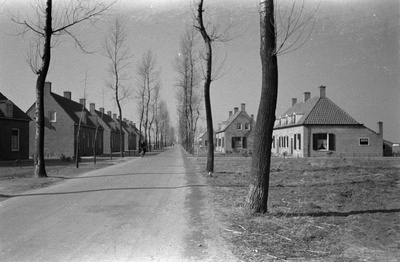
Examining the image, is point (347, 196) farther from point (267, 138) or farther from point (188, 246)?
point (188, 246)

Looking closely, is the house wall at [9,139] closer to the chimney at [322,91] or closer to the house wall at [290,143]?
the house wall at [290,143]

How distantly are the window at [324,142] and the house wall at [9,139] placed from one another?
90.8ft

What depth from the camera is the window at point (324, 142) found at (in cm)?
3459

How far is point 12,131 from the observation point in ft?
91.4

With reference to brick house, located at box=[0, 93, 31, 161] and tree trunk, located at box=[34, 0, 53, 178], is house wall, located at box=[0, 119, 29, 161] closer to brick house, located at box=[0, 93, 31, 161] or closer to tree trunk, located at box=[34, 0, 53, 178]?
brick house, located at box=[0, 93, 31, 161]

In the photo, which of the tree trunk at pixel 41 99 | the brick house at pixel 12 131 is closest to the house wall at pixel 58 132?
the brick house at pixel 12 131

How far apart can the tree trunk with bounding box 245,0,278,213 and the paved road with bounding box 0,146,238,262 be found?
3.54ft

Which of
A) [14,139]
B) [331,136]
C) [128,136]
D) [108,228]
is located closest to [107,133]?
[128,136]

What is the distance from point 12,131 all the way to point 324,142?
2946cm

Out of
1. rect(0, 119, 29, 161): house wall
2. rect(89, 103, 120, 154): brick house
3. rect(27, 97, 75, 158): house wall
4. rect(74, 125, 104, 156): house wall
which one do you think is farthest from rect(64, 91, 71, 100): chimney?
rect(0, 119, 29, 161): house wall

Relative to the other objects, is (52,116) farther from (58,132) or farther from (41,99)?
(41,99)

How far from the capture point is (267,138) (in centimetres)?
688

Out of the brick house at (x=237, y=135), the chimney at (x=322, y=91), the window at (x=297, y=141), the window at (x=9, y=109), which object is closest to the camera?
the window at (x=9, y=109)

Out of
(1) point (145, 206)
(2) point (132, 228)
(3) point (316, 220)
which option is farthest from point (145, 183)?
(3) point (316, 220)
